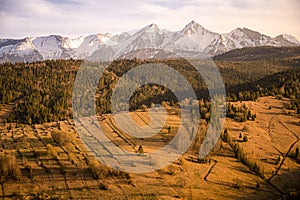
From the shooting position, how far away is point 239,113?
2344 inches

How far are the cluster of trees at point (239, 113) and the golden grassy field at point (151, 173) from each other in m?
4.64

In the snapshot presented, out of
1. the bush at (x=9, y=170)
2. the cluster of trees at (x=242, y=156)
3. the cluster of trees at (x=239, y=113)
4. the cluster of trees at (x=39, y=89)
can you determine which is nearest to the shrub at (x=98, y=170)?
the bush at (x=9, y=170)

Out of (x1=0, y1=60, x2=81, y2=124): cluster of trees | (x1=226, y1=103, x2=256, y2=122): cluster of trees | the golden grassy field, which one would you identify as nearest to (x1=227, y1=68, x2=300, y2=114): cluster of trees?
(x1=226, y1=103, x2=256, y2=122): cluster of trees

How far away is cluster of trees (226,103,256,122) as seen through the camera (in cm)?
5795

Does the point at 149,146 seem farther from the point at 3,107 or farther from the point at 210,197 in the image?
the point at 3,107

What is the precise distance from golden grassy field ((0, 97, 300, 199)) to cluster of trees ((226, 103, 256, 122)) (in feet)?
15.2

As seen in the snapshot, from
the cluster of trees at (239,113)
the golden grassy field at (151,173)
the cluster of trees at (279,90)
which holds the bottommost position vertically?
the golden grassy field at (151,173)

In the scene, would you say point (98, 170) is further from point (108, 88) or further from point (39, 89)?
point (108, 88)

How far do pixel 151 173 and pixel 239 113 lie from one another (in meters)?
30.0

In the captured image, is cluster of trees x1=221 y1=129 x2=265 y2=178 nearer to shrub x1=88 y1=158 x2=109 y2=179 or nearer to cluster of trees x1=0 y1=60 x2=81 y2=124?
shrub x1=88 y1=158 x2=109 y2=179

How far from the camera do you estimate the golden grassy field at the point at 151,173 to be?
3139cm

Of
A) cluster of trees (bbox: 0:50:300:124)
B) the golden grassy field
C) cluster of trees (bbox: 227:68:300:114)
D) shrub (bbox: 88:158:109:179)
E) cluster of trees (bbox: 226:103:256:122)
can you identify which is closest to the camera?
the golden grassy field

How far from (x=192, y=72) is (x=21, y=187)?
14502 cm

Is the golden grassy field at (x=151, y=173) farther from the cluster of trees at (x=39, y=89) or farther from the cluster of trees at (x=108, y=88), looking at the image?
the cluster of trees at (x=39, y=89)
